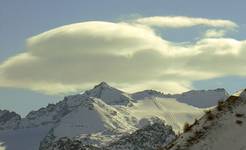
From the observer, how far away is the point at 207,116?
36.7 m

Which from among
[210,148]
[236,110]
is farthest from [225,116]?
[210,148]

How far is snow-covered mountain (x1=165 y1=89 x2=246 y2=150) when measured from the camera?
34531mm

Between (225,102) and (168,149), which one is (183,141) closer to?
(168,149)

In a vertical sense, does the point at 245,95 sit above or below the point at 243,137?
above

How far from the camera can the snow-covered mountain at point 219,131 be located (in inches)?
1359

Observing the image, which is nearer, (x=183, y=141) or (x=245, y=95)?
(x=183, y=141)

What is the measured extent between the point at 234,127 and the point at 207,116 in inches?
69.7

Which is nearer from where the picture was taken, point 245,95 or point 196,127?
point 196,127

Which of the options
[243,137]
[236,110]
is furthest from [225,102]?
[243,137]

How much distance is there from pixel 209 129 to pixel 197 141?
4.24 ft

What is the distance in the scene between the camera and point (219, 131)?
3562 centimetres

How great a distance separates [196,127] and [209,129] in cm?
82

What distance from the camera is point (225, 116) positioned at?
120 feet

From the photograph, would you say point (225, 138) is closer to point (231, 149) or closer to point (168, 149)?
point (231, 149)
